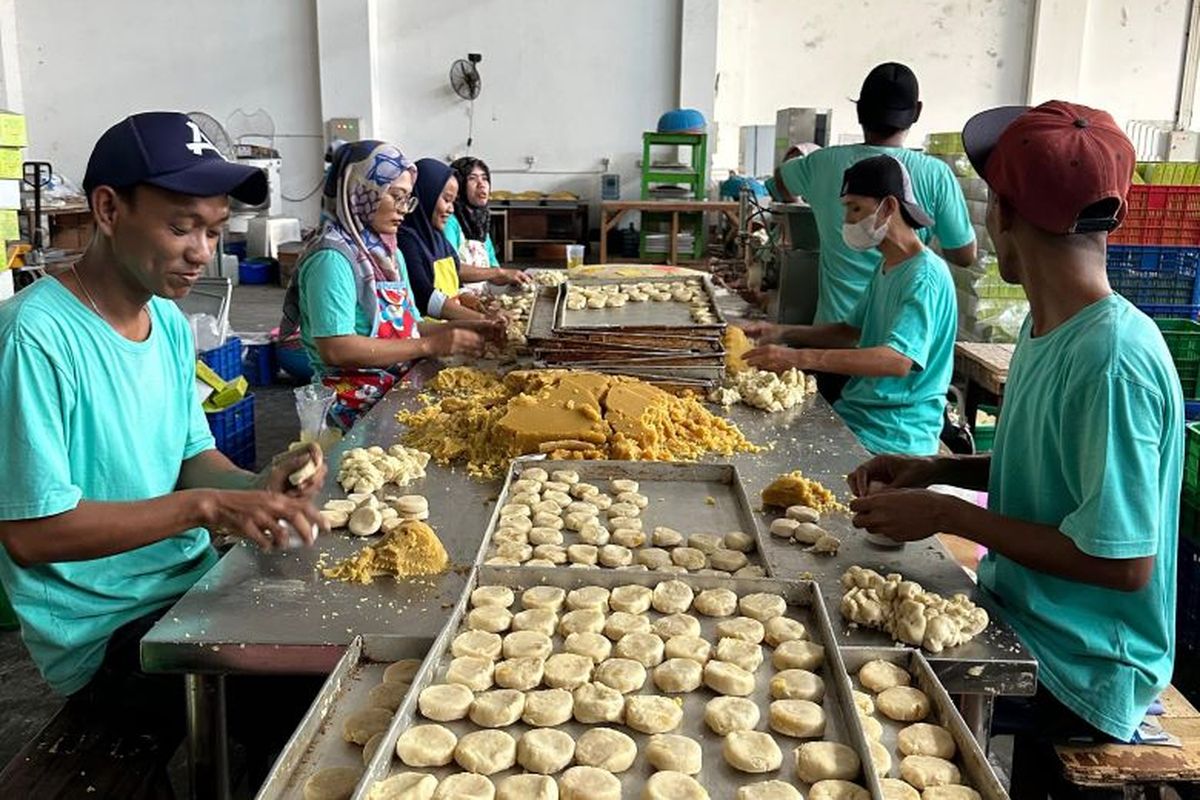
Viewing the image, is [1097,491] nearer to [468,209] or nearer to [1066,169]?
[1066,169]

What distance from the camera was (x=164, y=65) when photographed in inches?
492

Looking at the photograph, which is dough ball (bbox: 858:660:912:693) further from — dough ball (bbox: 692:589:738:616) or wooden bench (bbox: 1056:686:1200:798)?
wooden bench (bbox: 1056:686:1200:798)

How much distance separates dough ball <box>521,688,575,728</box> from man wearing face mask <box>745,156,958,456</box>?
6.16 feet

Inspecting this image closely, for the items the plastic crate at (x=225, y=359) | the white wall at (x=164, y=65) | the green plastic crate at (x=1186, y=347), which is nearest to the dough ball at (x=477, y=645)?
the green plastic crate at (x=1186, y=347)

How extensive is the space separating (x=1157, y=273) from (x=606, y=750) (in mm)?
4854

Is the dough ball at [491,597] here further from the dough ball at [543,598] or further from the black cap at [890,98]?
the black cap at [890,98]

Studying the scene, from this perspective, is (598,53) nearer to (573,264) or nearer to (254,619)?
(573,264)

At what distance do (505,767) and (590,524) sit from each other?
85 cm

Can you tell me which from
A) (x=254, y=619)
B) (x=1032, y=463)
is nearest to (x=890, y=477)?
(x=1032, y=463)

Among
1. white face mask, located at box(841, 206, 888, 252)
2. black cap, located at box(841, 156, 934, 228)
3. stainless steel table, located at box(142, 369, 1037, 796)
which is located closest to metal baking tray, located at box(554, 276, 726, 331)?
white face mask, located at box(841, 206, 888, 252)

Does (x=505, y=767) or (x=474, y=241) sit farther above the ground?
(x=474, y=241)

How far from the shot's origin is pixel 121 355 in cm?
197

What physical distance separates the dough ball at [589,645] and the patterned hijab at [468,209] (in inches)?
193

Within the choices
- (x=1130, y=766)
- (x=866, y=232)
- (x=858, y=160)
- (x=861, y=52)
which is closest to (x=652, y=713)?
(x=1130, y=766)
